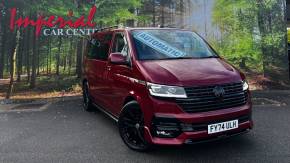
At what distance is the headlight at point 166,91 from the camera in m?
4.25

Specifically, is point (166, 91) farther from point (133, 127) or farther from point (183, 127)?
point (133, 127)

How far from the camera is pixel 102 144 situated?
17.3ft

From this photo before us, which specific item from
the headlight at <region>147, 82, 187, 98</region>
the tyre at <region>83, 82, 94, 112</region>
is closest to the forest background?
the tyre at <region>83, 82, 94, 112</region>

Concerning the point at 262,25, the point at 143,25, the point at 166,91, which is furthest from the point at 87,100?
the point at 262,25

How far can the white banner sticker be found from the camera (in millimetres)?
5191

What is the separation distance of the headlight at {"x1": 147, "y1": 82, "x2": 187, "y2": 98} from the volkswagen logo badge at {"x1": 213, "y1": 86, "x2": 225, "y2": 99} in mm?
438

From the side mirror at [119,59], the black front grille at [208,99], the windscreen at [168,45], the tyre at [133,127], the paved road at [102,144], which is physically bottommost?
the paved road at [102,144]

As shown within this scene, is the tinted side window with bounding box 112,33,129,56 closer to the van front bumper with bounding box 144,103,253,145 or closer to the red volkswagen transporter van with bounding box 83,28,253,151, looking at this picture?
the red volkswagen transporter van with bounding box 83,28,253,151

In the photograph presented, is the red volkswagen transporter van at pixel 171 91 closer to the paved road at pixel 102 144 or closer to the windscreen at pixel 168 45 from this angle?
the windscreen at pixel 168 45

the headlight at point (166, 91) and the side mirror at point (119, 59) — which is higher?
the side mirror at point (119, 59)

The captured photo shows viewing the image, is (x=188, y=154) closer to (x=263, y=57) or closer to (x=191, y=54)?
(x=191, y=54)

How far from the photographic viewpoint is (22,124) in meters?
6.77

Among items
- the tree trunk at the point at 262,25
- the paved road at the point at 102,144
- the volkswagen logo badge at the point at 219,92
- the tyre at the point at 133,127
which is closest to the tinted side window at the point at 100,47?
the paved road at the point at 102,144

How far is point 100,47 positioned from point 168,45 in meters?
1.83
